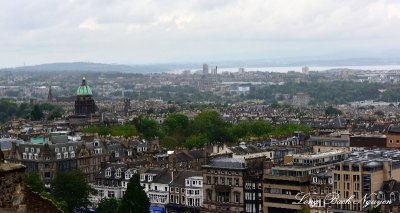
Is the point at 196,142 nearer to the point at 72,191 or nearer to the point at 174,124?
the point at 174,124

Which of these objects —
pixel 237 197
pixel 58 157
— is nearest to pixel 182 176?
pixel 237 197

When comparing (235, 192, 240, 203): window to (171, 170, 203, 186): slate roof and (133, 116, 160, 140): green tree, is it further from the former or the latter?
(133, 116, 160, 140): green tree

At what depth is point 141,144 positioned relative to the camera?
10550 cm

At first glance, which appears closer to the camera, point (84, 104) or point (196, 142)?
point (196, 142)

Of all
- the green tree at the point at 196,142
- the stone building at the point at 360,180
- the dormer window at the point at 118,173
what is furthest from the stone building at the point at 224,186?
the green tree at the point at 196,142

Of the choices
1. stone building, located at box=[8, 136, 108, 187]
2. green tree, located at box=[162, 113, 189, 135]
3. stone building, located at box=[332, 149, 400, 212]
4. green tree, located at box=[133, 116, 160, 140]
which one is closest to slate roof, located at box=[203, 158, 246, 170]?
stone building, located at box=[332, 149, 400, 212]

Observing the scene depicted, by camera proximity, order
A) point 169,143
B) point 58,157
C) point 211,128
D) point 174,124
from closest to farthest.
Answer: point 58,157 < point 169,143 < point 211,128 < point 174,124

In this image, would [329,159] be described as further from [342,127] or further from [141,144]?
[342,127]

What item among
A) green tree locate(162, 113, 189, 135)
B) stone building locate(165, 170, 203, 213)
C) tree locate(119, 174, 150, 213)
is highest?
tree locate(119, 174, 150, 213)

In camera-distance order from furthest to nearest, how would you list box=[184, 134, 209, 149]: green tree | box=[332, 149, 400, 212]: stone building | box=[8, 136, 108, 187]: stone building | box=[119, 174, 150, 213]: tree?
box=[184, 134, 209, 149]: green tree
box=[8, 136, 108, 187]: stone building
box=[332, 149, 400, 212]: stone building
box=[119, 174, 150, 213]: tree

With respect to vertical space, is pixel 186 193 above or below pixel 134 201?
below

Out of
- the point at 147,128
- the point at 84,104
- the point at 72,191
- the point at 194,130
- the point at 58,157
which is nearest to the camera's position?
the point at 72,191

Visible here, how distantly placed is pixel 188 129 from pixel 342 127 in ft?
75.9

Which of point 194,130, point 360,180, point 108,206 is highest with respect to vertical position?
point 360,180
